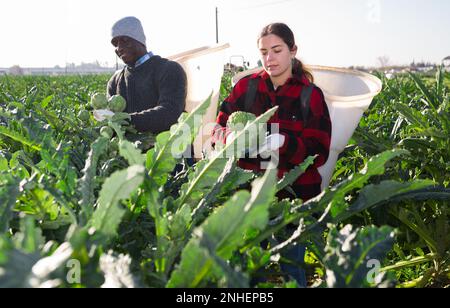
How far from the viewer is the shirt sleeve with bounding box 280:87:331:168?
6.62ft

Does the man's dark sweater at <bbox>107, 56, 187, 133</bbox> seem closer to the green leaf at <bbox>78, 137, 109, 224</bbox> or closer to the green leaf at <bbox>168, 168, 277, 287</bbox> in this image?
the green leaf at <bbox>78, 137, 109, 224</bbox>

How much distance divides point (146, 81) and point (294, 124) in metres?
1.29

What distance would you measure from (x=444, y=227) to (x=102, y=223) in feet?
7.95

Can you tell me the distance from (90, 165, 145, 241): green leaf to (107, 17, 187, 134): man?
2.14 meters

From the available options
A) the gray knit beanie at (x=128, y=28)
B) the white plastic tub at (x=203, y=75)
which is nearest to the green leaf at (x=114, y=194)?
the white plastic tub at (x=203, y=75)

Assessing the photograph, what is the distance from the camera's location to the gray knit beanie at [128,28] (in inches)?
115

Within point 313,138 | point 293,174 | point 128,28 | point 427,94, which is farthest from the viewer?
point 128,28

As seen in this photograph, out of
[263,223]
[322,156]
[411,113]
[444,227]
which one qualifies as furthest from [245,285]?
[444,227]

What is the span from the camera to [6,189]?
0.77m

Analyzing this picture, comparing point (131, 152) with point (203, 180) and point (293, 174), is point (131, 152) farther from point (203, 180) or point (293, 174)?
point (293, 174)

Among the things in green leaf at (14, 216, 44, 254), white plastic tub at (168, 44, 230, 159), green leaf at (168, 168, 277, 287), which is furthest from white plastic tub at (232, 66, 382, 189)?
green leaf at (14, 216, 44, 254)

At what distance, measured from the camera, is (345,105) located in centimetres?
229

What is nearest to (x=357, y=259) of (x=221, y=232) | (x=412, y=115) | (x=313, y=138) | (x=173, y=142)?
(x=221, y=232)

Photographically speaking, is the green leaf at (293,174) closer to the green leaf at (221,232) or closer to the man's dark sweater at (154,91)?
the green leaf at (221,232)
